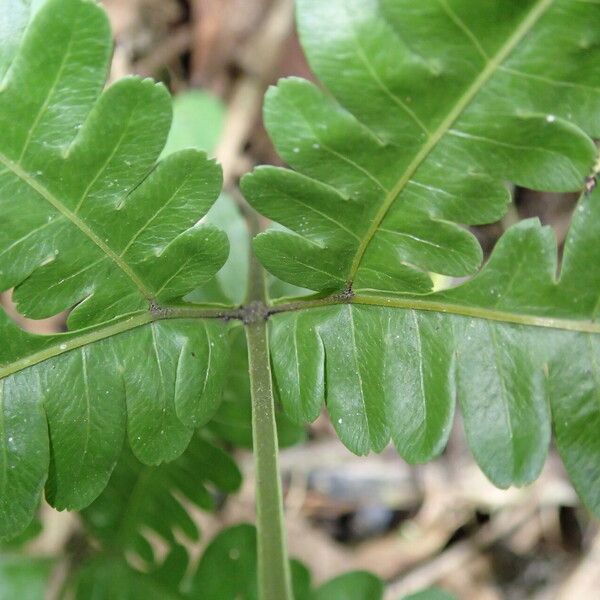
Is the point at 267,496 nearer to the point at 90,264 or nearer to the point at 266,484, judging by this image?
the point at 266,484

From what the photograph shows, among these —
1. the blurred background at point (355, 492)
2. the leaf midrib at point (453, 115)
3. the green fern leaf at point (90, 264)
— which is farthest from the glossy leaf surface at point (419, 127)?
the blurred background at point (355, 492)

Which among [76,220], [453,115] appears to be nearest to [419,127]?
[453,115]

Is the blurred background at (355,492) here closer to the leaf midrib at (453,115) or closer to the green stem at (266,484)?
the green stem at (266,484)

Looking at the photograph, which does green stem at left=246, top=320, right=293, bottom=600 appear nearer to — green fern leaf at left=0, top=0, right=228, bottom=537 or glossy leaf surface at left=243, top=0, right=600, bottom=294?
green fern leaf at left=0, top=0, right=228, bottom=537

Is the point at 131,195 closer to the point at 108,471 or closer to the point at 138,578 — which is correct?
the point at 108,471

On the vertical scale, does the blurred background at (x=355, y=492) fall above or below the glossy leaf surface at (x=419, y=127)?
below

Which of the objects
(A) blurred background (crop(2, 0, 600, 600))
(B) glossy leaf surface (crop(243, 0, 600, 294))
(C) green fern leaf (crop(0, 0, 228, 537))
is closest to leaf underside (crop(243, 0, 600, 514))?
(B) glossy leaf surface (crop(243, 0, 600, 294))
